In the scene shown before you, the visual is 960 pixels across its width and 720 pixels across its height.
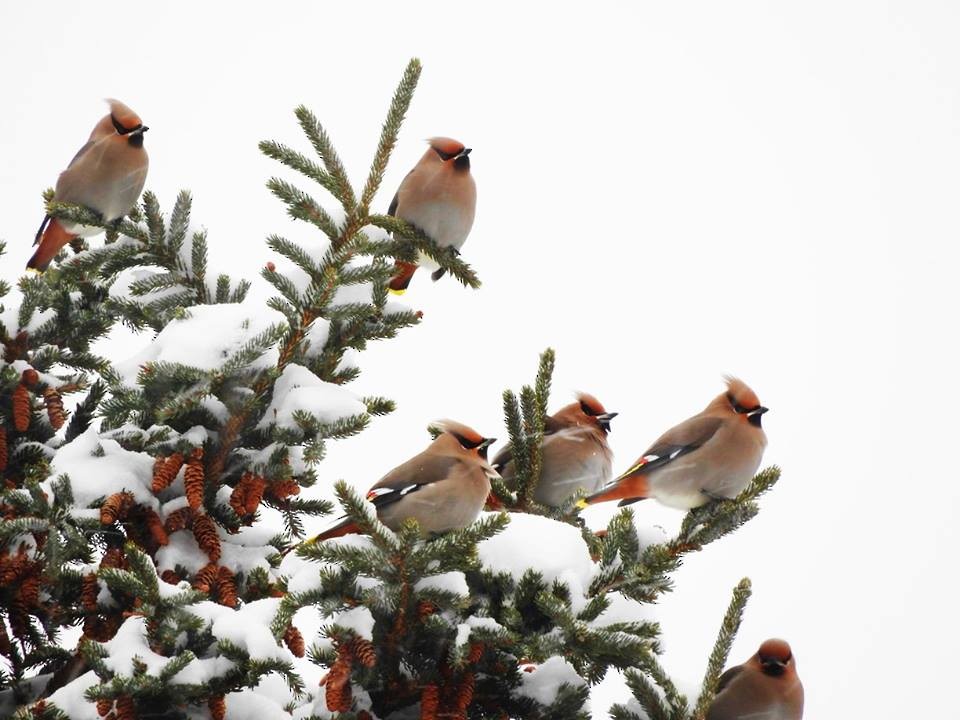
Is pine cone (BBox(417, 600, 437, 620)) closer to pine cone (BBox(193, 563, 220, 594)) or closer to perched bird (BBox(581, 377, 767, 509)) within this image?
pine cone (BBox(193, 563, 220, 594))

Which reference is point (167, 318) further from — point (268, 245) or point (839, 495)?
point (839, 495)

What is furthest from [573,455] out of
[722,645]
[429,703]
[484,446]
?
[429,703]

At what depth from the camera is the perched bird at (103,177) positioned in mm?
4836

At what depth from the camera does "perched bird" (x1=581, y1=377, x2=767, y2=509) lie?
462cm

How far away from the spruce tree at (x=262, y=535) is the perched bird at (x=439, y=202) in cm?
167

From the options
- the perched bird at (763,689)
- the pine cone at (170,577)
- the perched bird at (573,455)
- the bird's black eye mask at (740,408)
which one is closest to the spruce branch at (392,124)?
the pine cone at (170,577)

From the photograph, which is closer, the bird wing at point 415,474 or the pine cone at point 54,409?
the pine cone at point 54,409

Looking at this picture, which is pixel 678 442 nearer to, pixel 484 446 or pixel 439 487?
pixel 484 446

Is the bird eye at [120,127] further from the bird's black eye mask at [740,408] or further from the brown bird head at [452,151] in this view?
the bird's black eye mask at [740,408]

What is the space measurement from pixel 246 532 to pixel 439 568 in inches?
30.6

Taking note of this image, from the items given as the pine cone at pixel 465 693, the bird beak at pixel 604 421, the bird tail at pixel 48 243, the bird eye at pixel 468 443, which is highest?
the bird tail at pixel 48 243

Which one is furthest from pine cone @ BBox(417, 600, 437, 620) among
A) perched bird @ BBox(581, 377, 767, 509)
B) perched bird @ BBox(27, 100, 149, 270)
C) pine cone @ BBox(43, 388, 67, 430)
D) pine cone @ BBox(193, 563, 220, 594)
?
perched bird @ BBox(27, 100, 149, 270)

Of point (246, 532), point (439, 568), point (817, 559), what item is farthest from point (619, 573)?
point (817, 559)

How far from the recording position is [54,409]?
3354mm
